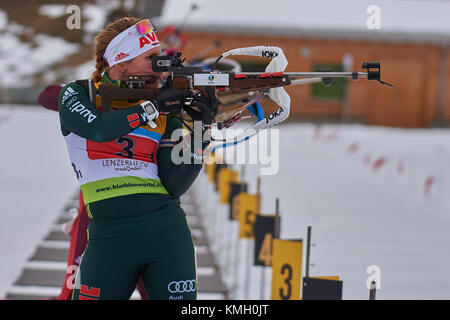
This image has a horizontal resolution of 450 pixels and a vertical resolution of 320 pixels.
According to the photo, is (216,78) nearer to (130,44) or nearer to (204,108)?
(204,108)

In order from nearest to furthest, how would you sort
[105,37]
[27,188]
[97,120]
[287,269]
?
[97,120]
[105,37]
[287,269]
[27,188]

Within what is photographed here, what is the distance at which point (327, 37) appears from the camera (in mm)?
16891

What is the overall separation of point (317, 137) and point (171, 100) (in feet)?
45.0

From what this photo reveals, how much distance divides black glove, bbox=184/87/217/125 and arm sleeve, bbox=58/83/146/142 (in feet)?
0.56

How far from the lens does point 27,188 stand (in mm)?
8094

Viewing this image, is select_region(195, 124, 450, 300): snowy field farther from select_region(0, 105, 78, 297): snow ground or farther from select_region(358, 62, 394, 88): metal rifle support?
select_region(358, 62, 394, 88): metal rifle support

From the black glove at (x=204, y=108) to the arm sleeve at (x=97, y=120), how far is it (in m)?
0.17

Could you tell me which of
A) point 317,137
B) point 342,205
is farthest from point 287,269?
point 317,137

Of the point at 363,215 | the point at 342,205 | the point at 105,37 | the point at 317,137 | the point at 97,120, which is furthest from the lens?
the point at 317,137

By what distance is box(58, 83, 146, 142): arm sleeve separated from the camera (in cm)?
161

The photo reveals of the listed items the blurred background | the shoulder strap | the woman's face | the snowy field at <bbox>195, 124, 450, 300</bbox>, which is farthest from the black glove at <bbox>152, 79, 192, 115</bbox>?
the snowy field at <bbox>195, 124, 450, 300</bbox>

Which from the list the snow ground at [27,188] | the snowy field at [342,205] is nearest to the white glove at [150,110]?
the snowy field at [342,205]

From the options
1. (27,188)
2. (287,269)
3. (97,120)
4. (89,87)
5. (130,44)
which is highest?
(130,44)

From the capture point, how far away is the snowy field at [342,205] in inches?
177
